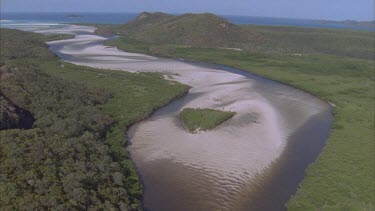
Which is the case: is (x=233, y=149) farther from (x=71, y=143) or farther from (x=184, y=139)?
(x=71, y=143)

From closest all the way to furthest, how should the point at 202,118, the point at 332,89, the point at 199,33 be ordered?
1. the point at 202,118
2. the point at 332,89
3. the point at 199,33

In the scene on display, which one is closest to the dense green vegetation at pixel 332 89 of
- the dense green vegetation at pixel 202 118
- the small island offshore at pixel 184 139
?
the small island offshore at pixel 184 139

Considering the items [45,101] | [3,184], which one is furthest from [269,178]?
[45,101]

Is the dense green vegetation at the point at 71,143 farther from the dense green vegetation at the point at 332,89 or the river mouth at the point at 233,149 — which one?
the dense green vegetation at the point at 332,89

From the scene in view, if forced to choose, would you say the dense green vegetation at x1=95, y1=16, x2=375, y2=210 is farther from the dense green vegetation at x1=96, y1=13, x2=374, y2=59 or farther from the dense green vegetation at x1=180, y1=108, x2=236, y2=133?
the dense green vegetation at x1=180, y1=108, x2=236, y2=133

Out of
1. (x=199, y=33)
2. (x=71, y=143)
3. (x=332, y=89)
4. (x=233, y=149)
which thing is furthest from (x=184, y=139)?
(x=199, y=33)

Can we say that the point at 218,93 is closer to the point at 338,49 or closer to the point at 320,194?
the point at 320,194

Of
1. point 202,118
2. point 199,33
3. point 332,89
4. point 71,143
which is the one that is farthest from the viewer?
point 199,33
